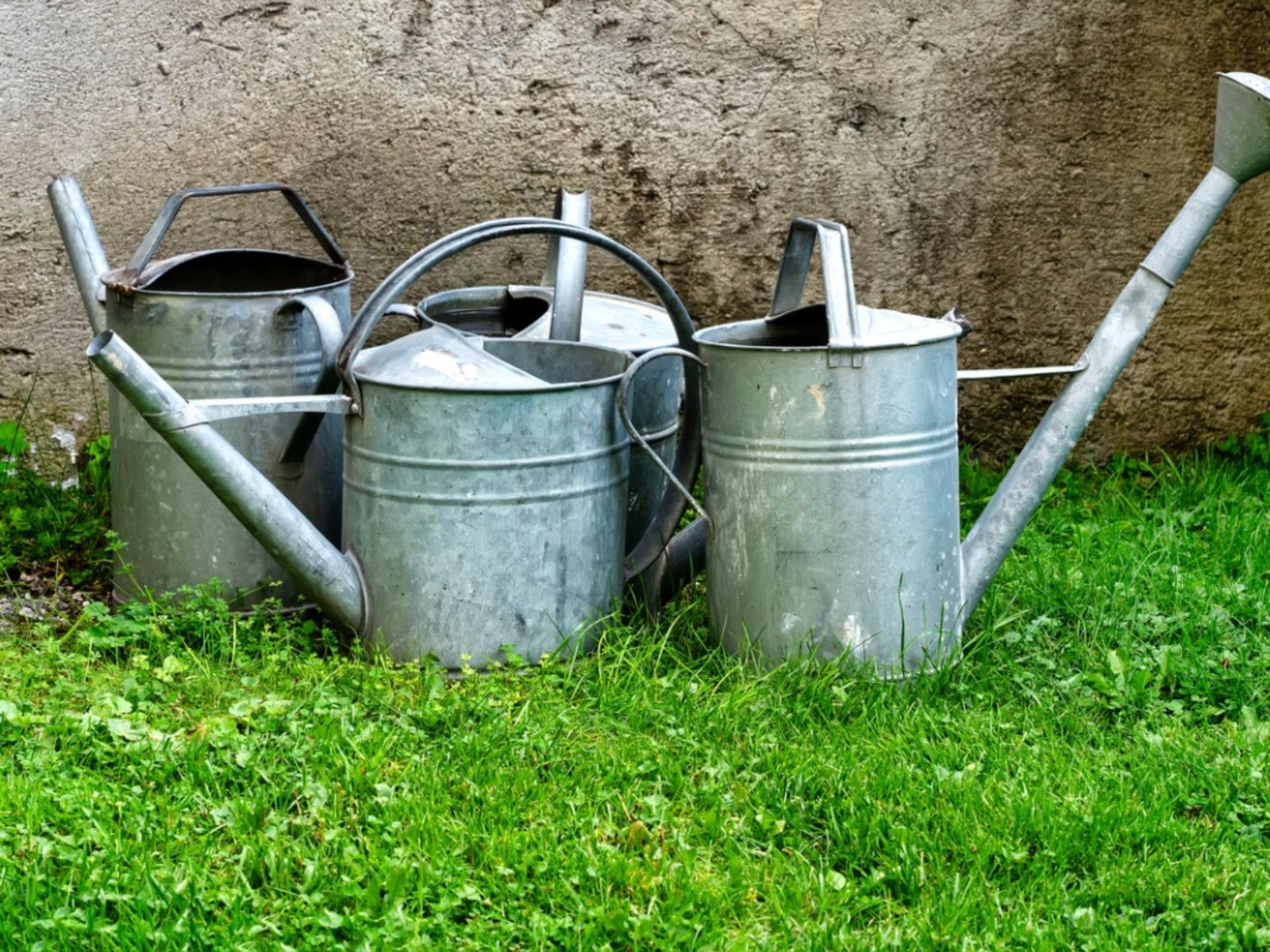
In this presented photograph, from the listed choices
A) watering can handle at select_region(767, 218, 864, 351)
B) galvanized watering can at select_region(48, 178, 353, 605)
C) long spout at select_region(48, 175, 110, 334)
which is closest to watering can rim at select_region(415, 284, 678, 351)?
galvanized watering can at select_region(48, 178, 353, 605)

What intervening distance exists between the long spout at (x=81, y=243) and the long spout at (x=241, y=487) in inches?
21.6

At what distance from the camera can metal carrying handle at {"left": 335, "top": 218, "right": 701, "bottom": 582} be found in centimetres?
245

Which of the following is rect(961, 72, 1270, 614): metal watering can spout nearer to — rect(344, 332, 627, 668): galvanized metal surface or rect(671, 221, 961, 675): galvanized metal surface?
rect(671, 221, 961, 675): galvanized metal surface

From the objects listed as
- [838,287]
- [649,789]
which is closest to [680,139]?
[838,287]

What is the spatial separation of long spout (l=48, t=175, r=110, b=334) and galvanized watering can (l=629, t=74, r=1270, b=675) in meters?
1.18

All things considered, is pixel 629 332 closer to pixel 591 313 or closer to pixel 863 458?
pixel 591 313

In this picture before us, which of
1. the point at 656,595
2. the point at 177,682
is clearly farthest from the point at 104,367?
the point at 656,595

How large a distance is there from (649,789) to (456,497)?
0.61 m

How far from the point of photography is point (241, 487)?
2.36m

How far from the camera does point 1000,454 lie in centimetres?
365

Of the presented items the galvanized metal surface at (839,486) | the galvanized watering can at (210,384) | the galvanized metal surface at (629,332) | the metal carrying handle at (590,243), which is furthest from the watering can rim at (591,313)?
the galvanized metal surface at (839,486)

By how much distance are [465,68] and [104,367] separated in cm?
138

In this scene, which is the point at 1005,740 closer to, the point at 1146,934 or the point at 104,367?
the point at 1146,934

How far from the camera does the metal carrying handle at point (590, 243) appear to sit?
245 centimetres
